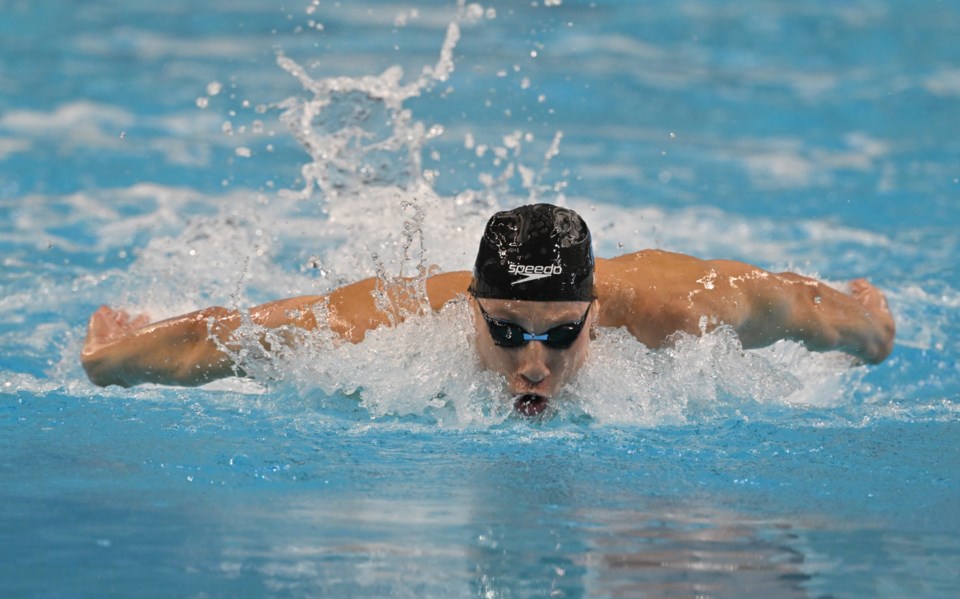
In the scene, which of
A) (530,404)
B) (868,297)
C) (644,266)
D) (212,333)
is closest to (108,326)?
(212,333)

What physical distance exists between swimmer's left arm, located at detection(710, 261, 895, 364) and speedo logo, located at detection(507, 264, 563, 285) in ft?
2.41

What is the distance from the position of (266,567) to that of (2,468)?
3.73 feet

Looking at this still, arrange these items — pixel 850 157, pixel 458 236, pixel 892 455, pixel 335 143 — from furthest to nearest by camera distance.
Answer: pixel 850 157, pixel 335 143, pixel 458 236, pixel 892 455

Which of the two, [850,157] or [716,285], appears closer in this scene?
[716,285]

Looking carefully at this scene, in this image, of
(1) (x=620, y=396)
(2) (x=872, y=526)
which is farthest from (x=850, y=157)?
(2) (x=872, y=526)

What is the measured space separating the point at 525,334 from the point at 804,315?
113 cm

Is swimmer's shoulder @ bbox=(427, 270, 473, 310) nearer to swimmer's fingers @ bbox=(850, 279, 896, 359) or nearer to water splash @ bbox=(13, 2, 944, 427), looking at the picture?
water splash @ bbox=(13, 2, 944, 427)

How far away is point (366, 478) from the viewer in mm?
2848

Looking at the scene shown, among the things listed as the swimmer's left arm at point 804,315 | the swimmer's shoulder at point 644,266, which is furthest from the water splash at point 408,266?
the swimmer's shoulder at point 644,266

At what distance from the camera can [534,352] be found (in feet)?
11.0

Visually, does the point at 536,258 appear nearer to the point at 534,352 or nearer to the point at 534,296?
the point at 534,296

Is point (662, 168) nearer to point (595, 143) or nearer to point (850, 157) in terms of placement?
point (595, 143)

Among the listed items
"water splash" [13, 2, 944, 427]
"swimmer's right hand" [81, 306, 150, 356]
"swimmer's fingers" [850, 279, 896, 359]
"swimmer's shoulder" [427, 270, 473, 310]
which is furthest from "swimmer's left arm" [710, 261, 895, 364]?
"swimmer's right hand" [81, 306, 150, 356]

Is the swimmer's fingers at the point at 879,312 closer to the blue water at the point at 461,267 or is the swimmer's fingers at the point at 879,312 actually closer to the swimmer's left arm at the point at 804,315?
the swimmer's left arm at the point at 804,315
